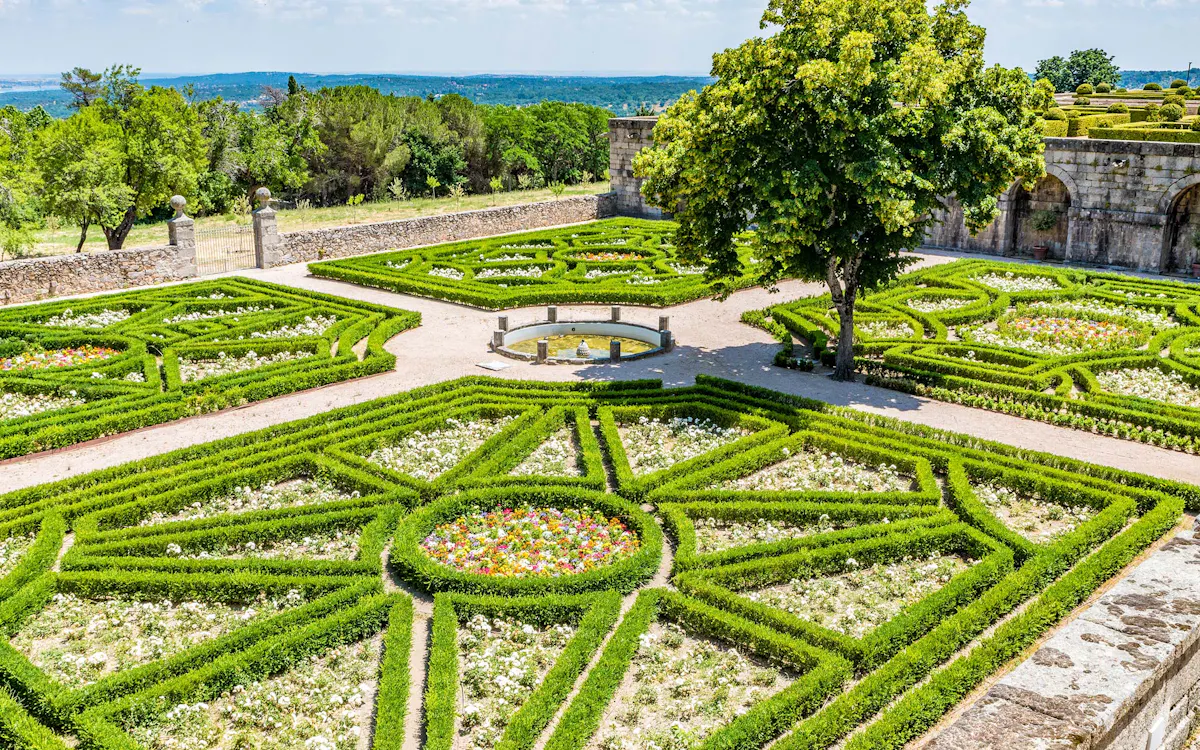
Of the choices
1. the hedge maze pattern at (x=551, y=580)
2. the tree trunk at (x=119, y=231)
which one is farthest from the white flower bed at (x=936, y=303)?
the tree trunk at (x=119, y=231)

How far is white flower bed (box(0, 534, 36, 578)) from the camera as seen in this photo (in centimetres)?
1227

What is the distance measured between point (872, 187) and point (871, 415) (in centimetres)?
383

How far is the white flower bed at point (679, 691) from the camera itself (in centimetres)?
919

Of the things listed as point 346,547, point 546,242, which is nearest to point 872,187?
point 346,547

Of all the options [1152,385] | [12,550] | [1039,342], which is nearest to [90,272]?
[12,550]

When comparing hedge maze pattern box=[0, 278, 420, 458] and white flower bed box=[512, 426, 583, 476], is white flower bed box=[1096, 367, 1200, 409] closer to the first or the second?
white flower bed box=[512, 426, 583, 476]

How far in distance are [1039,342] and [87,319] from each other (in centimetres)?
2215

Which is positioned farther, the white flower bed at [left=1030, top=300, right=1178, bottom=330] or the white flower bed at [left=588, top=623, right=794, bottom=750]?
the white flower bed at [left=1030, top=300, right=1178, bottom=330]

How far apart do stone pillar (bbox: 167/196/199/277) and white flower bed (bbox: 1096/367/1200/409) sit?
957 inches

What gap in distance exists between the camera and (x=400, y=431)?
55.0 feet

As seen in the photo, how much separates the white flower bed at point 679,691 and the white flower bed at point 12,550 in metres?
7.80

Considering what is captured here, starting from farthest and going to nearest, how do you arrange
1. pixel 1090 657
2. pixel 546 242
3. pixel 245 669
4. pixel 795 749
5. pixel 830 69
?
pixel 546 242 → pixel 830 69 → pixel 245 669 → pixel 795 749 → pixel 1090 657

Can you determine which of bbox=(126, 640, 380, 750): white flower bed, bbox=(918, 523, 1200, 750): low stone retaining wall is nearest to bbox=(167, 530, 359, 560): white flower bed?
bbox=(126, 640, 380, 750): white flower bed

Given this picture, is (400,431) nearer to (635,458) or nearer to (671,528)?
(635,458)
